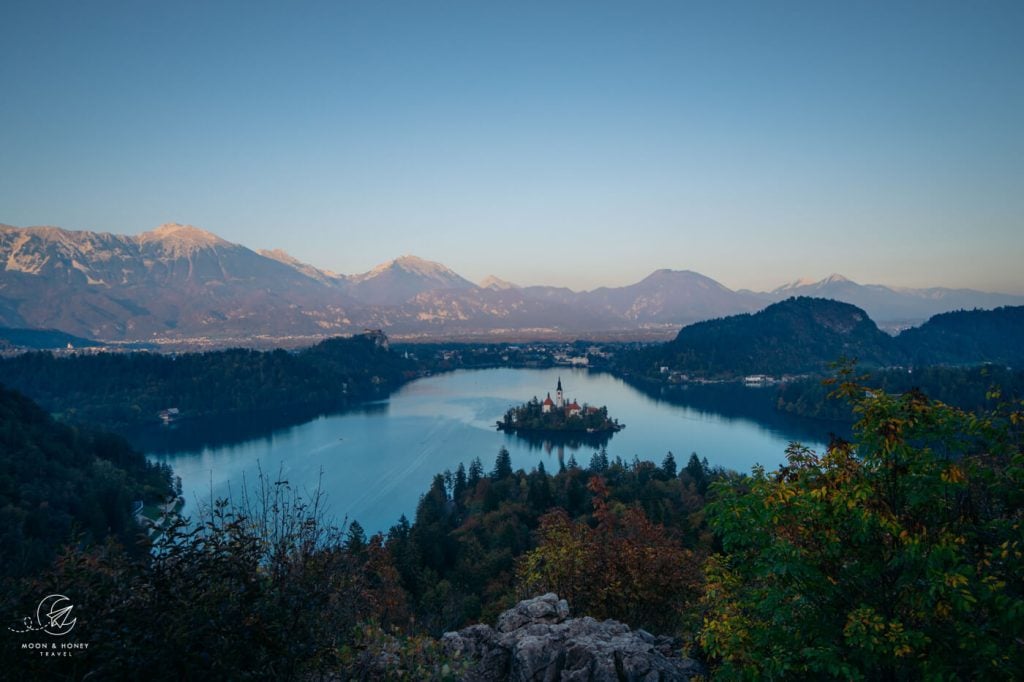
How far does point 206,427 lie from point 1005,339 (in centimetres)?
9994

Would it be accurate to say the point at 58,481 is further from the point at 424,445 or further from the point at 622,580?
the point at 622,580

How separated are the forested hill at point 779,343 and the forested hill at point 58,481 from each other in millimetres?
64908

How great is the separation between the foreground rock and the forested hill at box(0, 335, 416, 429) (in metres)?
50.5

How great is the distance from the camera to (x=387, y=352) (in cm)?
8831

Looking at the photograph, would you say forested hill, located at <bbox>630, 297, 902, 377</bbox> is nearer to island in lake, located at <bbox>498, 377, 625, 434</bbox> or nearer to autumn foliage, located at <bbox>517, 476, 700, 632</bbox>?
island in lake, located at <bbox>498, 377, 625, 434</bbox>

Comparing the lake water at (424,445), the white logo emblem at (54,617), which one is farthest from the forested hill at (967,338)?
the white logo emblem at (54,617)

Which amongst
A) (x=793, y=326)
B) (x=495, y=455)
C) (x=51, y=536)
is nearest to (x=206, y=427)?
(x=495, y=455)

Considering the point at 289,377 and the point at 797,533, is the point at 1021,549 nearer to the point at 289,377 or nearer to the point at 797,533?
the point at 797,533

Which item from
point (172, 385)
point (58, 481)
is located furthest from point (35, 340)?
point (58, 481)

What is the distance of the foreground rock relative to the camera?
393 centimetres

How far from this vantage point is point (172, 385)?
54719 mm

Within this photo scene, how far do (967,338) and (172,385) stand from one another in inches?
4002

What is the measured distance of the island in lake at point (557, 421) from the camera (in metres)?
42.6

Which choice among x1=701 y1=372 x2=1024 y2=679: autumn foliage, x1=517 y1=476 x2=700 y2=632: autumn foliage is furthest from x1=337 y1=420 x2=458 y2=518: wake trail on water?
x1=701 y1=372 x2=1024 y2=679: autumn foliage
